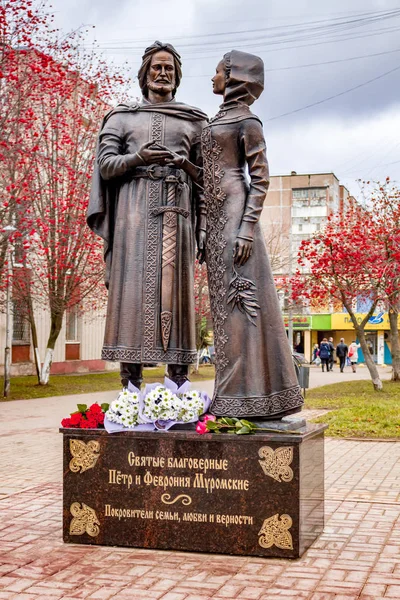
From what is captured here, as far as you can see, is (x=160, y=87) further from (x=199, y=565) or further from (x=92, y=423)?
(x=199, y=565)

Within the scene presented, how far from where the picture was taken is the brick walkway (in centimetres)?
452

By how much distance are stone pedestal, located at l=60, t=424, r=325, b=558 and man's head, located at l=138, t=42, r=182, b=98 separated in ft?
8.85

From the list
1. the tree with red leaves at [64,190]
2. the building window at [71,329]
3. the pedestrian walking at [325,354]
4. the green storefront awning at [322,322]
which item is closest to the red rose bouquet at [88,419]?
the tree with red leaves at [64,190]

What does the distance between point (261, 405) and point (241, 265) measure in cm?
96

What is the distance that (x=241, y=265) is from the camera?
567 centimetres

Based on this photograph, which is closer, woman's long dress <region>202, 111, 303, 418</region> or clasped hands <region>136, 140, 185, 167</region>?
woman's long dress <region>202, 111, 303, 418</region>

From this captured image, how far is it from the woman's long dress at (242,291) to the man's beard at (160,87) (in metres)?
0.74

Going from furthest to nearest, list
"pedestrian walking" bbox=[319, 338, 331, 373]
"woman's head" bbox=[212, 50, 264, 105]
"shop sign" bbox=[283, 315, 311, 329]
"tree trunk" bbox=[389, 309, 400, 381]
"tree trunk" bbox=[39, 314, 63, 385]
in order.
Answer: "shop sign" bbox=[283, 315, 311, 329]
"pedestrian walking" bbox=[319, 338, 331, 373]
"tree trunk" bbox=[39, 314, 63, 385]
"tree trunk" bbox=[389, 309, 400, 381]
"woman's head" bbox=[212, 50, 264, 105]

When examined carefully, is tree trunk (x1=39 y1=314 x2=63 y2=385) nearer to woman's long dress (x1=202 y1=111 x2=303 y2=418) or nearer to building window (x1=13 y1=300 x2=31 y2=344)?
building window (x1=13 y1=300 x2=31 y2=344)

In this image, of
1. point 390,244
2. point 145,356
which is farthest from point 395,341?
point 145,356

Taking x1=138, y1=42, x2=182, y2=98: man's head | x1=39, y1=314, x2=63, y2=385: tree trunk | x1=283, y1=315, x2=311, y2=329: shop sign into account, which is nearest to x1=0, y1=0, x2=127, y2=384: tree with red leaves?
x1=39, y1=314, x2=63, y2=385: tree trunk

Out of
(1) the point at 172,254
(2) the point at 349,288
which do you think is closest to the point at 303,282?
(2) the point at 349,288

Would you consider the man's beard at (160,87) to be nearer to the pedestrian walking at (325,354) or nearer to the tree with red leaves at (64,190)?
the tree with red leaves at (64,190)

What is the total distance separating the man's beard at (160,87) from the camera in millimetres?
6398
